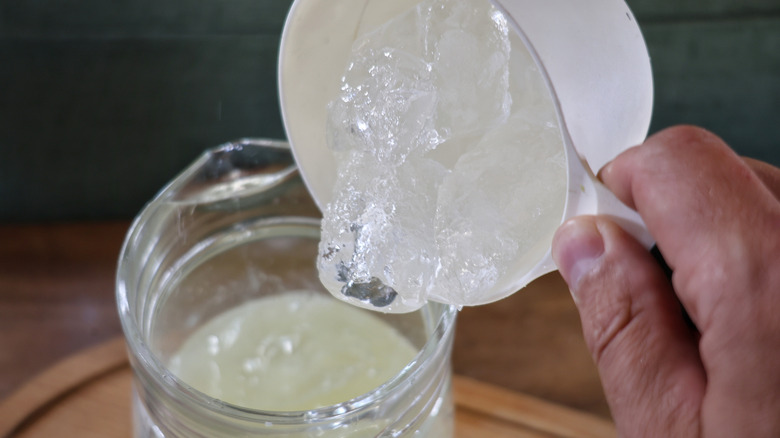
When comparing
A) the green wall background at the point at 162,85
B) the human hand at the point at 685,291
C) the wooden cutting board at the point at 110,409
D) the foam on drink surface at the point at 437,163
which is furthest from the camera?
the green wall background at the point at 162,85

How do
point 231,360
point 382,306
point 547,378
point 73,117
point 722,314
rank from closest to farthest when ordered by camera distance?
point 722,314
point 382,306
point 231,360
point 547,378
point 73,117

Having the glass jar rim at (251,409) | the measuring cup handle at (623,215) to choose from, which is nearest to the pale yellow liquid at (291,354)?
the glass jar rim at (251,409)

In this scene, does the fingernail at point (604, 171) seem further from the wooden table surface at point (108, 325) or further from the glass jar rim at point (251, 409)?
the wooden table surface at point (108, 325)

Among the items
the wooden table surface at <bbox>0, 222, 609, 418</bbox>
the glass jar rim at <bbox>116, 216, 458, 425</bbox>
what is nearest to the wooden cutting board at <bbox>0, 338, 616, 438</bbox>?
the wooden table surface at <bbox>0, 222, 609, 418</bbox>

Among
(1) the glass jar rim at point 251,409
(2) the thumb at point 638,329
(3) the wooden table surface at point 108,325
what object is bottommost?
(3) the wooden table surface at point 108,325

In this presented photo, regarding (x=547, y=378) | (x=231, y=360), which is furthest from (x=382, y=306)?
(x=547, y=378)

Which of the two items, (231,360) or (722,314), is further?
(231,360)

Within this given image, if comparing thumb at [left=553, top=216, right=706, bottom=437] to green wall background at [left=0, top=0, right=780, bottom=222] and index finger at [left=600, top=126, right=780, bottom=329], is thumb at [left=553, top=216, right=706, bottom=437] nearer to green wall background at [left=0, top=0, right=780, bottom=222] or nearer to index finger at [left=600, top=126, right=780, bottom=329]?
index finger at [left=600, top=126, right=780, bottom=329]

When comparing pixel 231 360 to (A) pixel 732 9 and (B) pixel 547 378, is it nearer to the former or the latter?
(B) pixel 547 378
